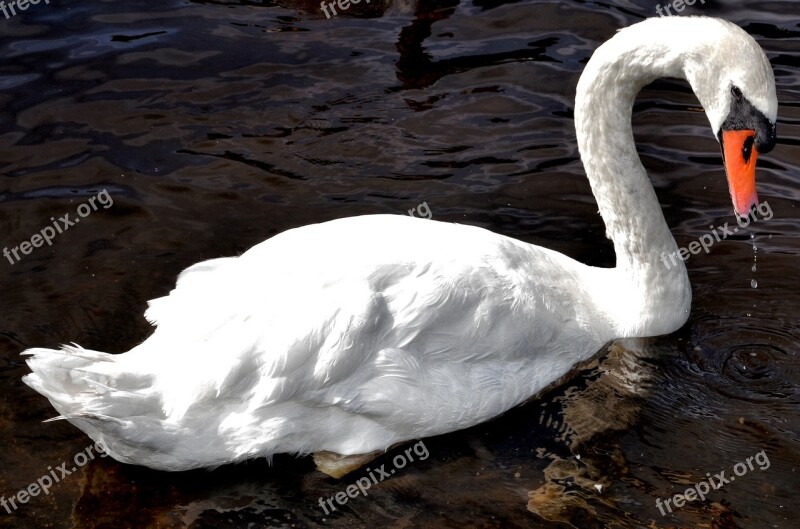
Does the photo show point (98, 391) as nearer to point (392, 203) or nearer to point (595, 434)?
point (595, 434)

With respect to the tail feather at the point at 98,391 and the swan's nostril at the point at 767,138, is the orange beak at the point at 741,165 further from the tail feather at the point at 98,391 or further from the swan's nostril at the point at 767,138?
the tail feather at the point at 98,391

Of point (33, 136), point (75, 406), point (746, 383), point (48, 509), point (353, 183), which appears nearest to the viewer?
point (75, 406)

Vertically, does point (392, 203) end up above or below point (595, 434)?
above

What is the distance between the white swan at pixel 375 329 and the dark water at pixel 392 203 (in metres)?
0.33

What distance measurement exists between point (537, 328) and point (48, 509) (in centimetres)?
297

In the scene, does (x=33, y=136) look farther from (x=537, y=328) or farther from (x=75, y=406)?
(x=537, y=328)

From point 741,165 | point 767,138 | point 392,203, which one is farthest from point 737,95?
point 392,203

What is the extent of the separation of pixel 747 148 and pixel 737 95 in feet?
1.08

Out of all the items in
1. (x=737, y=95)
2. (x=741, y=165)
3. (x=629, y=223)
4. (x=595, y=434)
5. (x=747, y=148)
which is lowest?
(x=595, y=434)

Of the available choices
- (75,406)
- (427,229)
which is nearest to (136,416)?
(75,406)

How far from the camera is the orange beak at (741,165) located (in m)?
6.42

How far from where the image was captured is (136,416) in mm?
5887

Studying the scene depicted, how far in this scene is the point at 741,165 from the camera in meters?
6.53

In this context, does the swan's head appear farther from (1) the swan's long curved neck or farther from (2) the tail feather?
(2) the tail feather
